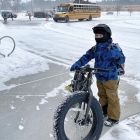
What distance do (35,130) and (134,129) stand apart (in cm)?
152

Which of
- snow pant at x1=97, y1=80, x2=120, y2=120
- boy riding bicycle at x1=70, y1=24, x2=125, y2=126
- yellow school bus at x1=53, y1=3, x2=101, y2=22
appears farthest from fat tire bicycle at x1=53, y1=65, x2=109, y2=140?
yellow school bus at x1=53, y1=3, x2=101, y2=22

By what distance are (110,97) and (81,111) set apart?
0.69 meters

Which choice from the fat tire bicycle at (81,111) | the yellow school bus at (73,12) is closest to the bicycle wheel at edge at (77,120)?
the fat tire bicycle at (81,111)

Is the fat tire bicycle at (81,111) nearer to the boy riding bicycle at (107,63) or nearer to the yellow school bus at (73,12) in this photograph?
the boy riding bicycle at (107,63)

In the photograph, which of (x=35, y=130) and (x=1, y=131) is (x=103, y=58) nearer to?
(x=35, y=130)

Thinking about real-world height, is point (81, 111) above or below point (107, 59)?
below

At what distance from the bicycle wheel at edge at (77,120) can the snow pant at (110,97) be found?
0.49 m

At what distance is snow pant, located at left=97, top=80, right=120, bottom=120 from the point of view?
→ 3.27m

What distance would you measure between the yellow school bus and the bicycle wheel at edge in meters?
24.9

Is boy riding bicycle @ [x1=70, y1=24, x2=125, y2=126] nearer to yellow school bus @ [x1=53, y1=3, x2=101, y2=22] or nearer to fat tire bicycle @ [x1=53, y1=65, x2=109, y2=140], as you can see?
fat tire bicycle @ [x1=53, y1=65, x2=109, y2=140]

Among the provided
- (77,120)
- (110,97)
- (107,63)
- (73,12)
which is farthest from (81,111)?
(73,12)

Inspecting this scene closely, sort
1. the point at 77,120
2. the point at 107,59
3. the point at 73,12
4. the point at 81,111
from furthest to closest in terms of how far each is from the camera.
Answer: the point at 73,12
the point at 107,59
the point at 77,120
the point at 81,111

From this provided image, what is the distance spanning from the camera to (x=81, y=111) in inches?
112

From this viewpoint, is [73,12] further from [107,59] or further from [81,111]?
[81,111]
